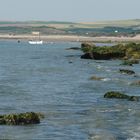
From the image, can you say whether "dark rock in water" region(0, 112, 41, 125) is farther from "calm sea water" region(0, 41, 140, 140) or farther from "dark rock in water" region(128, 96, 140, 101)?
"dark rock in water" region(128, 96, 140, 101)

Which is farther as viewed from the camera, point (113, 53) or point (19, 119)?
point (113, 53)

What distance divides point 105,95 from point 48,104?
5.50 meters

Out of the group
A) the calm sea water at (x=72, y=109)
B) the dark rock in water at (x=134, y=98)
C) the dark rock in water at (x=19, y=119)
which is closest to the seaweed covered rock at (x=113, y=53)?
the calm sea water at (x=72, y=109)

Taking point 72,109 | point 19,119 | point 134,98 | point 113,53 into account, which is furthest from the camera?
point 113,53

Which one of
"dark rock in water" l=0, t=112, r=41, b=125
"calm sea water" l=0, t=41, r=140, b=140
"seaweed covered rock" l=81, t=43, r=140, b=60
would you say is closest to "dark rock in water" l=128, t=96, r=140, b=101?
"calm sea water" l=0, t=41, r=140, b=140

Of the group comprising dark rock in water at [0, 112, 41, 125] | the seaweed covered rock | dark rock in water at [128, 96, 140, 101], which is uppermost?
dark rock in water at [0, 112, 41, 125]

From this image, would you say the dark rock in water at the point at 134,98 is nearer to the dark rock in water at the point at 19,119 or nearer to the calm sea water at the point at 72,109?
the calm sea water at the point at 72,109

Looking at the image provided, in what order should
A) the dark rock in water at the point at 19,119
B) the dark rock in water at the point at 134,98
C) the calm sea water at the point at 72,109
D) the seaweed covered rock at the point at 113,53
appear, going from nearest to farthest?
1. the calm sea water at the point at 72,109
2. the dark rock in water at the point at 19,119
3. the dark rock in water at the point at 134,98
4. the seaweed covered rock at the point at 113,53

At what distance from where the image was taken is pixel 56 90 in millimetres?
47281

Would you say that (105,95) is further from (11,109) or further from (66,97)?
(11,109)

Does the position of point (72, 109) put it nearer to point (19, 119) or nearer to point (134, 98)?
point (134, 98)

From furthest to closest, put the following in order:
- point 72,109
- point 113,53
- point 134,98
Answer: point 113,53
point 134,98
point 72,109

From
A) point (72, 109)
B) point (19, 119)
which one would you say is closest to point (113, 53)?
point (72, 109)

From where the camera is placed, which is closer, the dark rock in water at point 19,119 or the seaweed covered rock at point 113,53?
the dark rock in water at point 19,119
